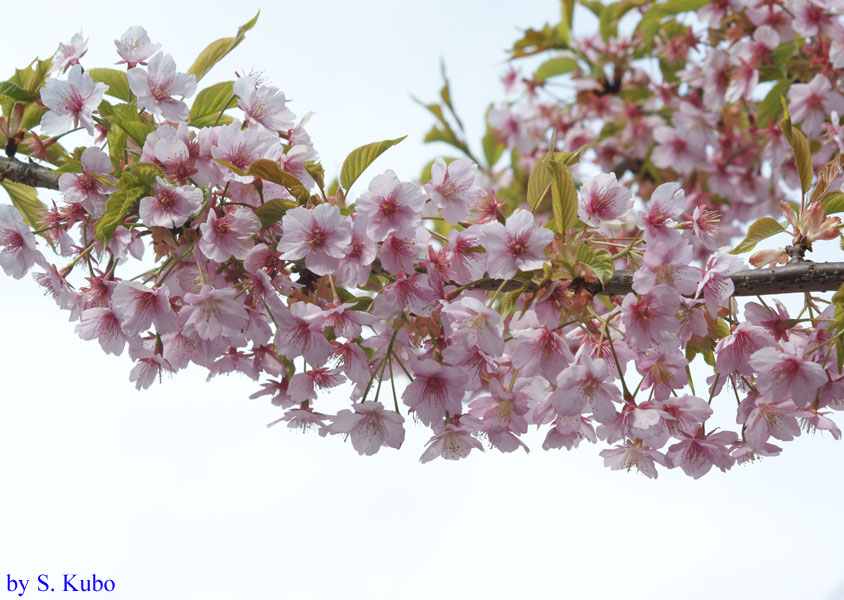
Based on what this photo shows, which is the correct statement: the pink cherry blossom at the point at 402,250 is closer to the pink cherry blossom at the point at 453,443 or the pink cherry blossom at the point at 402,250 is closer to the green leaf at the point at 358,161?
the green leaf at the point at 358,161

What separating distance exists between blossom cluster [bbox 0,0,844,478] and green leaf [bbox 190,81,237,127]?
1 cm

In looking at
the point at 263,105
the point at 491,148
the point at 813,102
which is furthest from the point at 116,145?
the point at 491,148

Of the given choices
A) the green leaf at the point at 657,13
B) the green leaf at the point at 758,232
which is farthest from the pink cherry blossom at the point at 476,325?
the green leaf at the point at 657,13

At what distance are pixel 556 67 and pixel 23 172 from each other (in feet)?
9.58

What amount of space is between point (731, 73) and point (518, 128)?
1308 millimetres

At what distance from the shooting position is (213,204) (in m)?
1.50

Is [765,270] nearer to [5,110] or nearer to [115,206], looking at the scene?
[115,206]

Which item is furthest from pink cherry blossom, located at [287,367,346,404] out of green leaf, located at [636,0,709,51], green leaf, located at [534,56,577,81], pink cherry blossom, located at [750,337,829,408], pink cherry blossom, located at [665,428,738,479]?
green leaf, located at [534,56,577,81]

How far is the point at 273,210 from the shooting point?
148 cm

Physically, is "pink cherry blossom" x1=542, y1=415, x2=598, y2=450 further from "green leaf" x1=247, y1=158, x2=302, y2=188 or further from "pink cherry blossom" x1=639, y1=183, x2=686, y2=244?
"green leaf" x1=247, y1=158, x2=302, y2=188

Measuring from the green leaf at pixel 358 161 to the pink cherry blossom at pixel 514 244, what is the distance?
0.27m

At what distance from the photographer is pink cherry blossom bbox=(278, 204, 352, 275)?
1.40 meters

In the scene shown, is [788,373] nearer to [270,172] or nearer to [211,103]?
[270,172]

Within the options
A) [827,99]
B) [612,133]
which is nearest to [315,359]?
[827,99]
